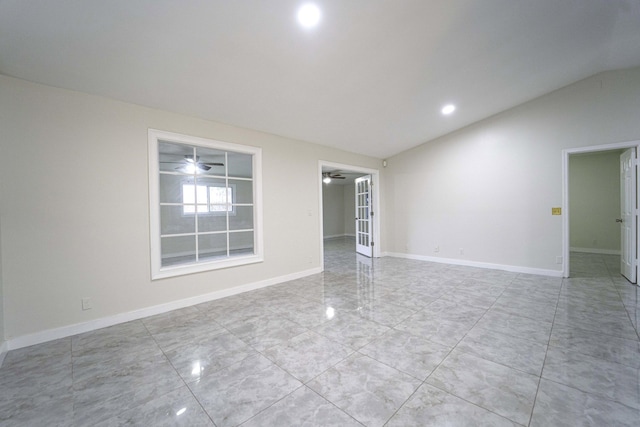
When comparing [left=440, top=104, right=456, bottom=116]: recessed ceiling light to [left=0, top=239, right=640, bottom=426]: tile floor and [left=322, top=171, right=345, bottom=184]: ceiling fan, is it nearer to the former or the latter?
[left=0, top=239, right=640, bottom=426]: tile floor

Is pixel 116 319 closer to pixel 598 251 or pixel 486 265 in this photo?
pixel 486 265

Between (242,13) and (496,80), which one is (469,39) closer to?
(496,80)

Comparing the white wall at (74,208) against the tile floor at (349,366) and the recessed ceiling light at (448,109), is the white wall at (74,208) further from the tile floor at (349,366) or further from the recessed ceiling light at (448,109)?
the recessed ceiling light at (448,109)

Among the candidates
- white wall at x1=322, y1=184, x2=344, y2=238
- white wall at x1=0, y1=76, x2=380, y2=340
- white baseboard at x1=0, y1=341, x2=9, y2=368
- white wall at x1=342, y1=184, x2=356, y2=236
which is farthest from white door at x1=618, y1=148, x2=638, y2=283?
white wall at x1=322, y1=184, x2=344, y2=238

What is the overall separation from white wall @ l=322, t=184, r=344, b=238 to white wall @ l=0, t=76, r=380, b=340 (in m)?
7.99

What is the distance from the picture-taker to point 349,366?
6.39 feet

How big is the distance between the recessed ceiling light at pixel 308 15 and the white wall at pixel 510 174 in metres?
2.81

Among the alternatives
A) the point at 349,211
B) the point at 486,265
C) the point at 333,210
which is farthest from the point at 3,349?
the point at 349,211

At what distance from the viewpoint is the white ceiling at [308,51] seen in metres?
1.96

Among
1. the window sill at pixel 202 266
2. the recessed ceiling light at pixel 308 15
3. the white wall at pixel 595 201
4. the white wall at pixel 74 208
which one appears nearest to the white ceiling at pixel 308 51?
the recessed ceiling light at pixel 308 15

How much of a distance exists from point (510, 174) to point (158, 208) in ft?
19.4

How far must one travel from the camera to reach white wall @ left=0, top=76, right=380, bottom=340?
2.32 metres

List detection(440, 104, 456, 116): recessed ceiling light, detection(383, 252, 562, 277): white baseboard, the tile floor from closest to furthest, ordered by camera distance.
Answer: the tile floor
detection(440, 104, 456, 116): recessed ceiling light
detection(383, 252, 562, 277): white baseboard

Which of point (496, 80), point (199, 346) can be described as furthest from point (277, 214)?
point (496, 80)
